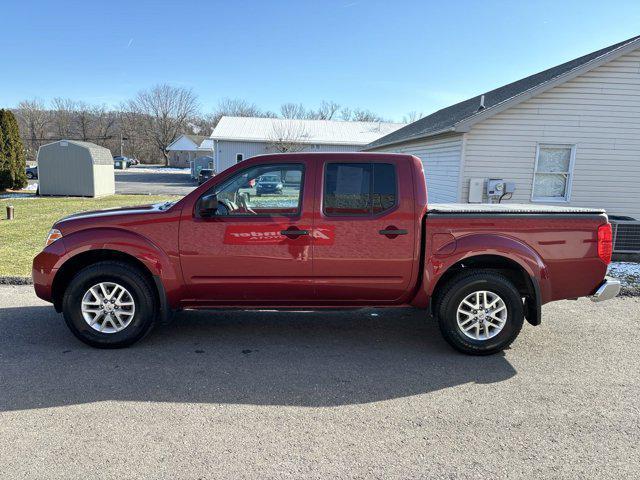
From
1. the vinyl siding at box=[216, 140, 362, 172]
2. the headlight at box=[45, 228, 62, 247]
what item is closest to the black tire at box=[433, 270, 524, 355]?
the headlight at box=[45, 228, 62, 247]

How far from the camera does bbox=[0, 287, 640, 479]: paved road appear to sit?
2.60m

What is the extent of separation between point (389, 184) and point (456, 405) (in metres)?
2.05

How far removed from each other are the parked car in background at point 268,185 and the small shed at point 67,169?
19932mm

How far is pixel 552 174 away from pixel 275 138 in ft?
83.6

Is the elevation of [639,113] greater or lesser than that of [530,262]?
greater

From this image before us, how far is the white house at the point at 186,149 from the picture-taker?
63.4 m

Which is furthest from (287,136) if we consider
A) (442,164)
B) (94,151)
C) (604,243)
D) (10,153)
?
(604,243)

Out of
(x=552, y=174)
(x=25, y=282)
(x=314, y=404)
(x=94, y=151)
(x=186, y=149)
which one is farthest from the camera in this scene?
(x=186, y=149)

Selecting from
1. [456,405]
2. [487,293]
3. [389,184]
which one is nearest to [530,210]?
[487,293]

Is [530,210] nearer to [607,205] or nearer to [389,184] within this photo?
[389,184]

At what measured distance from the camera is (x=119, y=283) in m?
4.13

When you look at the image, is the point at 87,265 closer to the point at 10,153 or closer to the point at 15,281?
the point at 15,281

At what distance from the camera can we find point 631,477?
250 centimetres

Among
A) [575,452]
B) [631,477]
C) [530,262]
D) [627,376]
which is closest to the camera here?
[631,477]
